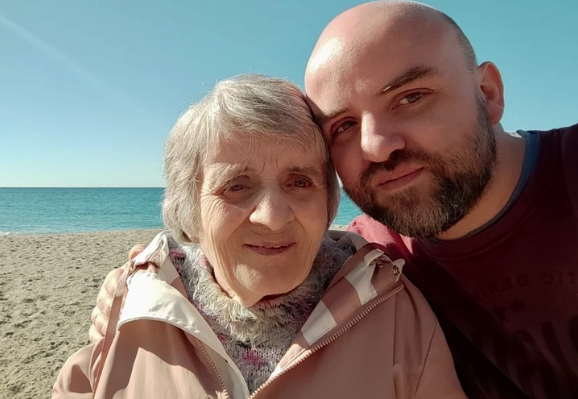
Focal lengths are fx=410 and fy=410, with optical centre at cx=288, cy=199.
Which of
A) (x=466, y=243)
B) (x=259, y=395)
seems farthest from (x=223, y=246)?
(x=466, y=243)

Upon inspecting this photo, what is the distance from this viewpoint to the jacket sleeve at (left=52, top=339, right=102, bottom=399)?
1781 millimetres

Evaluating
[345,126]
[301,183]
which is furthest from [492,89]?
[301,183]

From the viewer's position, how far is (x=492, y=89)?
2092 mm

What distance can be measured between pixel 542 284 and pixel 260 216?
4.06 feet

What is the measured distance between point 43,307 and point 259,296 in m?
6.71

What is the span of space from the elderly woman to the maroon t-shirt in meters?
0.26

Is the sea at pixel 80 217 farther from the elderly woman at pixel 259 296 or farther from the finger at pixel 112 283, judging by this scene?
the finger at pixel 112 283

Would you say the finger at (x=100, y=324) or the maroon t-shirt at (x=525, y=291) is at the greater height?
the maroon t-shirt at (x=525, y=291)

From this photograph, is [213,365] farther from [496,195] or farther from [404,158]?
[496,195]

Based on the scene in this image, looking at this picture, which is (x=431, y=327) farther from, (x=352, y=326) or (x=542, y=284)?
(x=542, y=284)

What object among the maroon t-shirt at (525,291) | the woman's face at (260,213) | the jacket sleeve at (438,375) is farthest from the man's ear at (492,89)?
the jacket sleeve at (438,375)

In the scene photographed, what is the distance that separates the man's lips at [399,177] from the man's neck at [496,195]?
346 millimetres

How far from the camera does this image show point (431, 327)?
170 cm

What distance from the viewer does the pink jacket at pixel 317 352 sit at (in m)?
1.57
